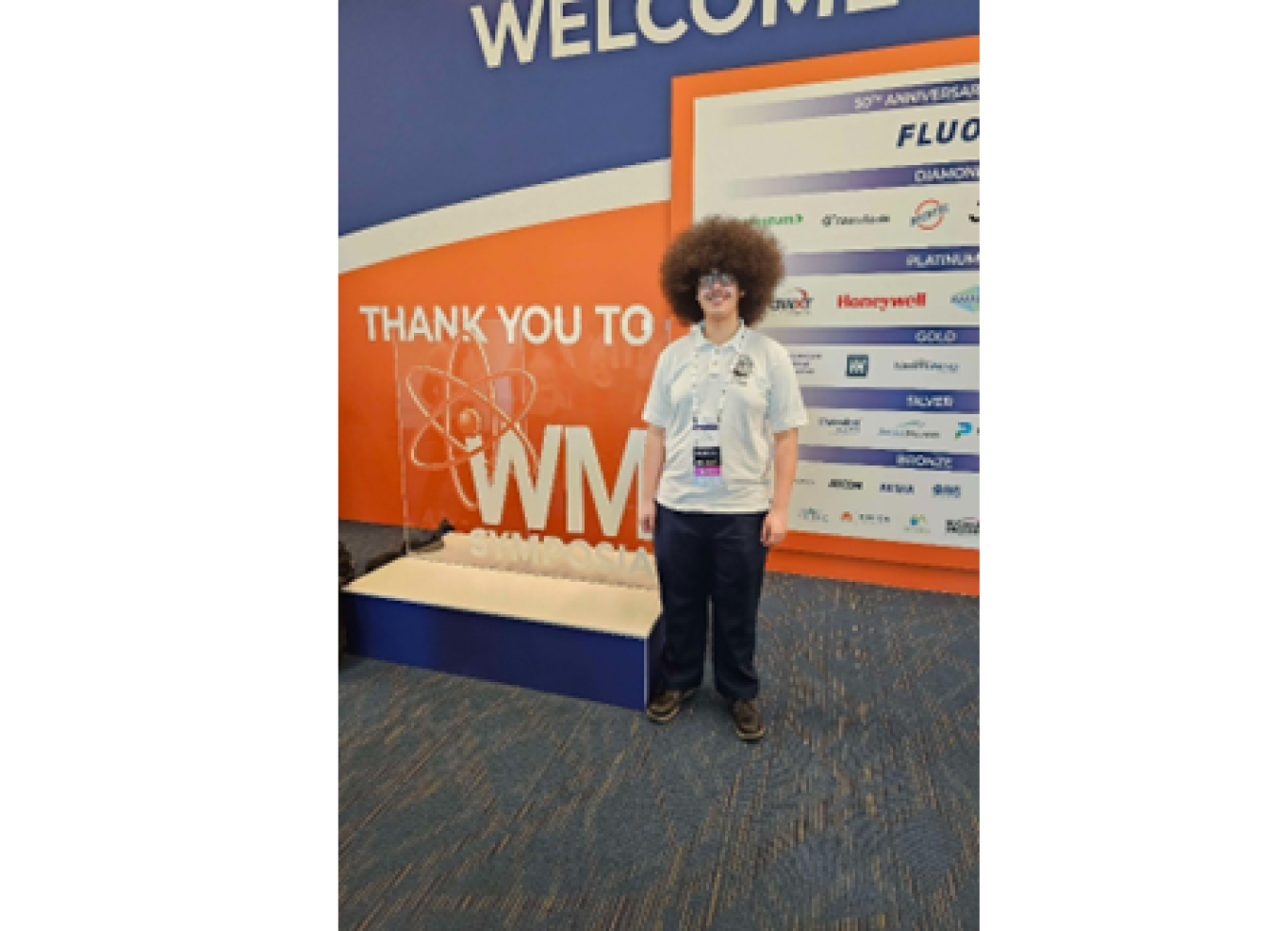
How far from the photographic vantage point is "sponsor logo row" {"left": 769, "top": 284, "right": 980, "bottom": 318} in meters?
3.24

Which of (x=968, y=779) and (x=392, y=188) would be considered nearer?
(x=968, y=779)

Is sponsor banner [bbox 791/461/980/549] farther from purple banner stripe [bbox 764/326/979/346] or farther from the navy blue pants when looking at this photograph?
the navy blue pants

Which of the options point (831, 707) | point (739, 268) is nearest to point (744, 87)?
point (739, 268)

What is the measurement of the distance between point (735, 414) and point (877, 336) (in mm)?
1581

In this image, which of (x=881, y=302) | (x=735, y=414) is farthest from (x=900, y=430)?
(x=735, y=414)

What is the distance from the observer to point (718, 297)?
2207mm

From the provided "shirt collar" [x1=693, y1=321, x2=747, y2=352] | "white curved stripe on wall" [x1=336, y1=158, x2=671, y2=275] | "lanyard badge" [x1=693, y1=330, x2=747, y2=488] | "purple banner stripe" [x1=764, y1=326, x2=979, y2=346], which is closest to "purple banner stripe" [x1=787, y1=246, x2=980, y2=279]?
"purple banner stripe" [x1=764, y1=326, x2=979, y2=346]

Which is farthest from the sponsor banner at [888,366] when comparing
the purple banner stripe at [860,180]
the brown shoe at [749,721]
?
the brown shoe at [749,721]

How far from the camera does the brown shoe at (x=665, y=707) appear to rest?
243cm

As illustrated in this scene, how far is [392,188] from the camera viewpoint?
14.1ft

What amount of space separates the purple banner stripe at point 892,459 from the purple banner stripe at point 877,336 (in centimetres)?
55

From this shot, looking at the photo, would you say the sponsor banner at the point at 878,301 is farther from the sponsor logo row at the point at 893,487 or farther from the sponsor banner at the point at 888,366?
the sponsor logo row at the point at 893,487
